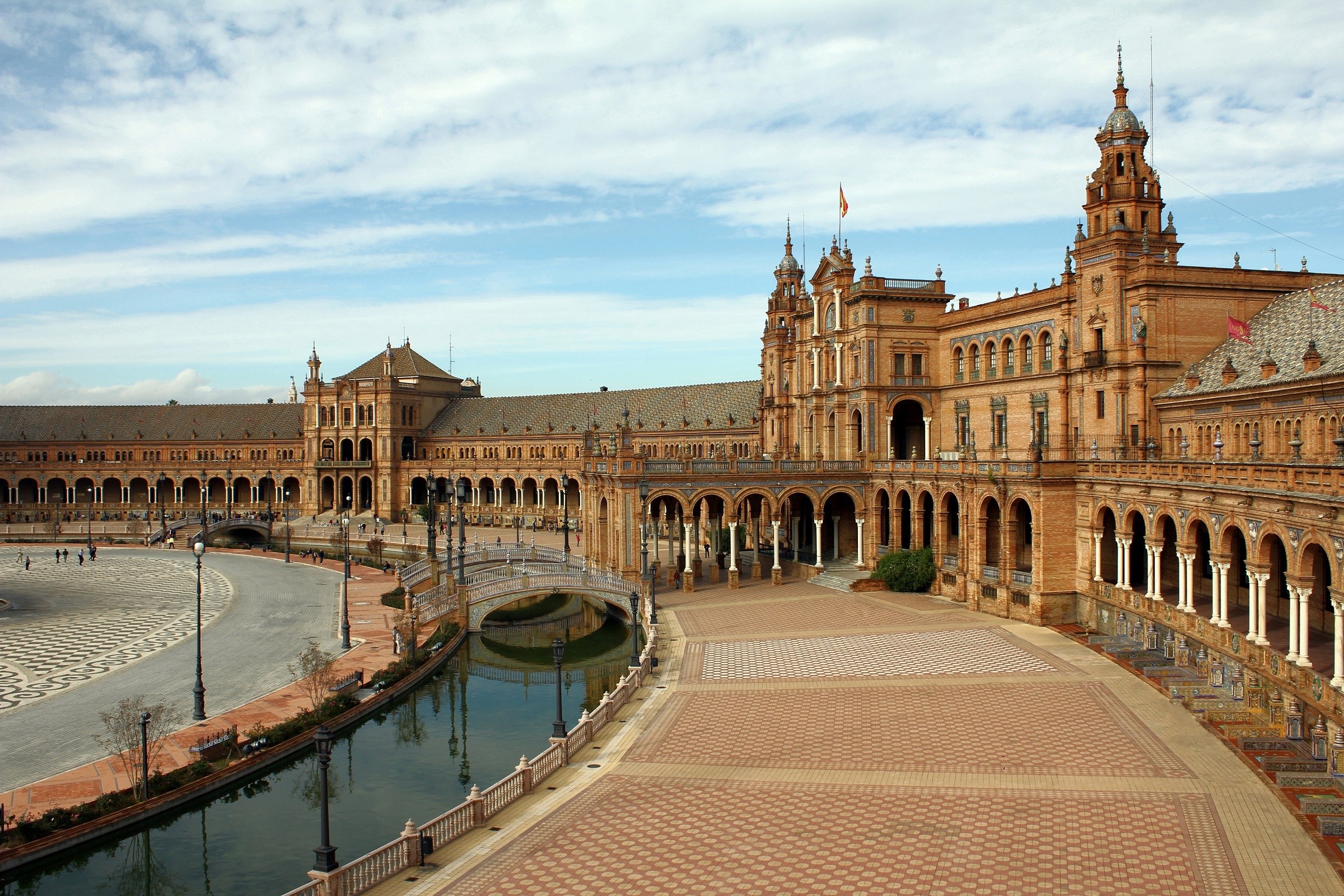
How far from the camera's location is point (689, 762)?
2816cm

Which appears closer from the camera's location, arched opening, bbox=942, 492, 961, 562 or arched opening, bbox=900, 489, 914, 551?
arched opening, bbox=942, 492, 961, 562

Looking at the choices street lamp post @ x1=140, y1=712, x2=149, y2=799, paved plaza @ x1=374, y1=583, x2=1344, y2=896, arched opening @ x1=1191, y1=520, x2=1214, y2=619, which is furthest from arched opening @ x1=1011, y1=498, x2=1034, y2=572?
street lamp post @ x1=140, y1=712, x2=149, y2=799

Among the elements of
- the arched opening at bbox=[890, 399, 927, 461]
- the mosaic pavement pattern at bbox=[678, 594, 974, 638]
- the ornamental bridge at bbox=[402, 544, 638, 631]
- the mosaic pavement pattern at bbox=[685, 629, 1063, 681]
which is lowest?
the mosaic pavement pattern at bbox=[685, 629, 1063, 681]

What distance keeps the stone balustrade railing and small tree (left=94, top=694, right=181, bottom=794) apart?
7.99m

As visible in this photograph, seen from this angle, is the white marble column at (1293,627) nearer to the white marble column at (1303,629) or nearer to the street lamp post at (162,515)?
the white marble column at (1303,629)

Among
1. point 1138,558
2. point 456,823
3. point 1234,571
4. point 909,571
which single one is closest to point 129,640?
point 456,823

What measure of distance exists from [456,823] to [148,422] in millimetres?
120336

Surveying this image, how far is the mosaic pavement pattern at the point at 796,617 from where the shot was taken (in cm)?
4738

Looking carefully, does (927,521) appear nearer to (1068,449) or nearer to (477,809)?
(1068,449)

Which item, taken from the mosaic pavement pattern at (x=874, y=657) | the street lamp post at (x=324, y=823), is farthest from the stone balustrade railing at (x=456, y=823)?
the mosaic pavement pattern at (x=874, y=657)

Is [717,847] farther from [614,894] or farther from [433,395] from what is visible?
[433,395]

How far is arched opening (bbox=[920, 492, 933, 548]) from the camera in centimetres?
6153

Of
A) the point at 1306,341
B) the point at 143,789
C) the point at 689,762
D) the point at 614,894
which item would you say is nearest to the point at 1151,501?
the point at 1306,341

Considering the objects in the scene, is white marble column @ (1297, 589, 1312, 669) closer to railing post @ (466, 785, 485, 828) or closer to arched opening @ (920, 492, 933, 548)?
railing post @ (466, 785, 485, 828)
